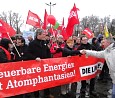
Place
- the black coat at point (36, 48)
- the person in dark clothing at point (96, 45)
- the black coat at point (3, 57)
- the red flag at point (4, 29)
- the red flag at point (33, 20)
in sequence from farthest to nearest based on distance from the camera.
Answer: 1. the red flag at point (33, 20)
2. the person in dark clothing at point (96, 45)
3. the red flag at point (4, 29)
4. the black coat at point (36, 48)
5. the black coat at point (3, 57)

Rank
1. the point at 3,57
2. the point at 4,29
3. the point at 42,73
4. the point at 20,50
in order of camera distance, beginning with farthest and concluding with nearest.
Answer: the point at 20,50
the point at 4,29
the point at 42,73
the point at 3,57

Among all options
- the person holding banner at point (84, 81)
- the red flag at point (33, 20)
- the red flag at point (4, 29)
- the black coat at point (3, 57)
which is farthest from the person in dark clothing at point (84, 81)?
the red flag at point (33, 20)

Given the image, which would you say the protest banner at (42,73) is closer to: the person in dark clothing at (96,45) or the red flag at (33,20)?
the person in dark clothing at (96,45)

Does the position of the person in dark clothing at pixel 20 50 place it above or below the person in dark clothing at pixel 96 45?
above

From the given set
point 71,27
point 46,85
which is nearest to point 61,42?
point 71,27

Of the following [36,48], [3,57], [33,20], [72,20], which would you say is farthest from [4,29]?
[33,20]

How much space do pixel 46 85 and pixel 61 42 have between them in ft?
11.0

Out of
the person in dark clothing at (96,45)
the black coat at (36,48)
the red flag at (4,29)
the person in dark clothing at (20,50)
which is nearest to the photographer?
the black coat at (36,48)

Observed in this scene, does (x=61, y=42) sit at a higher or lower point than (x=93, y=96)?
higher

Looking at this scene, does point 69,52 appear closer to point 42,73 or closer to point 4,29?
point 42,73

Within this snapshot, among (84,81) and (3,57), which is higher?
(3,57)

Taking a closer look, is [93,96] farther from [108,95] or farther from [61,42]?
[61,42]

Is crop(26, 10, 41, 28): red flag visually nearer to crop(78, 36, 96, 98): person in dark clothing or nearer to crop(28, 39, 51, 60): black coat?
crop(78, 36, 96, 98): person in dark clothing

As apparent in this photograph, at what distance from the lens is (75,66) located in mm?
6883
